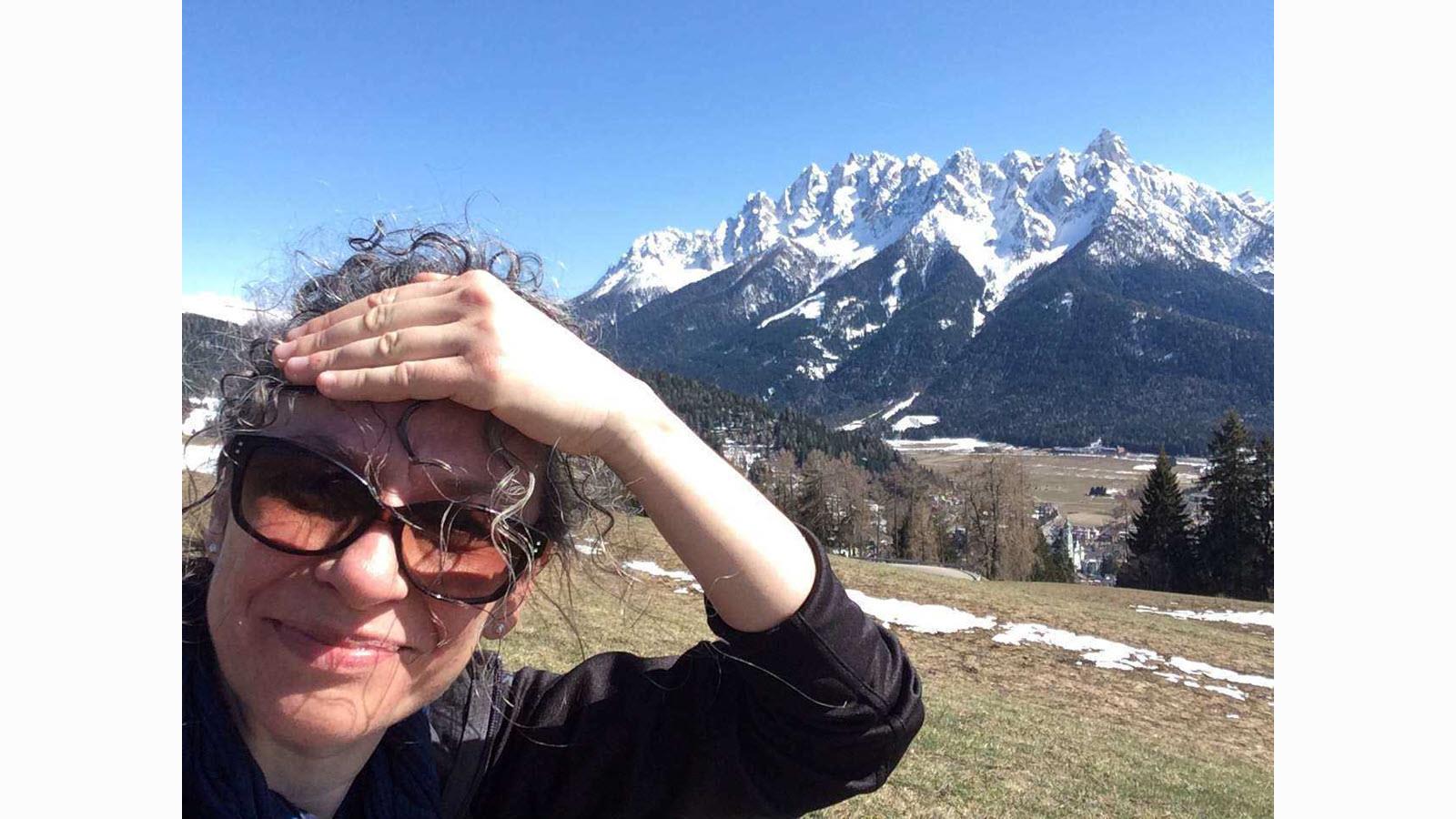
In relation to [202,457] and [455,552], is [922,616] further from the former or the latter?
[202,457]

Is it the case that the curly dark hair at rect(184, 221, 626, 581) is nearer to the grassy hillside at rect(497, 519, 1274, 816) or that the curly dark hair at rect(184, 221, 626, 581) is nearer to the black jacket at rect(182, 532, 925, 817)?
the grassy hillside at rect(497, 519, 1274, 816)

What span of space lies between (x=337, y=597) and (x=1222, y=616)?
1454 inches

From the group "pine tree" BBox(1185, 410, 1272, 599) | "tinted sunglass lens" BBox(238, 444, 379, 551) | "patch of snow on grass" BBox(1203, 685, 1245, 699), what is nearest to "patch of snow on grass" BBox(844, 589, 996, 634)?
"patch of snow on grass" BBox(1203, 685, 1245, 699)

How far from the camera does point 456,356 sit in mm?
1173

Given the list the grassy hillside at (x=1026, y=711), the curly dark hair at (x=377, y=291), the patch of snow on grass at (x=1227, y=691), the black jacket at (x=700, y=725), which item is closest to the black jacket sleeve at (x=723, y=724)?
the black jacket at (x=700, y=725)

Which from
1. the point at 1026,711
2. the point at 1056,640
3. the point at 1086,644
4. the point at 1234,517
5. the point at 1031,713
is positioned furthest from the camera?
the point at 1234,517

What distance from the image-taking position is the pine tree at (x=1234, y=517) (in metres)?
46.0

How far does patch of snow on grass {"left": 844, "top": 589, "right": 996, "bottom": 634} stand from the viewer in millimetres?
21188

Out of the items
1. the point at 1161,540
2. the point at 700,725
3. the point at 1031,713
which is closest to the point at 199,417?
the point at 700,725

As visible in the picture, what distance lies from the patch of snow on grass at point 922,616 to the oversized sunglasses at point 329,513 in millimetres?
20397

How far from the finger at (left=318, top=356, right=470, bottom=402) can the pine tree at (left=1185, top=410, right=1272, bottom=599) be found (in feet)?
180

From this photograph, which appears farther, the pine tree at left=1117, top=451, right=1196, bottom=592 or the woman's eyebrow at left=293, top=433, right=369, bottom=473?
the pine tree at left=1117, top=451, right=1196, bottom=592

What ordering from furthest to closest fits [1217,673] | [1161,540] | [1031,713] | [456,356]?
[1161,540] → [1217,673] → [1031,713] → [456,356]

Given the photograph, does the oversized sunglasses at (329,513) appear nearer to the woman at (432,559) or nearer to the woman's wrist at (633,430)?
the woman at (432,559)
